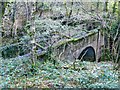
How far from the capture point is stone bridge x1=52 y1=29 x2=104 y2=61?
709cm

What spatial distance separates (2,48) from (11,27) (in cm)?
131

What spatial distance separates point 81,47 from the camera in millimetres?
8469

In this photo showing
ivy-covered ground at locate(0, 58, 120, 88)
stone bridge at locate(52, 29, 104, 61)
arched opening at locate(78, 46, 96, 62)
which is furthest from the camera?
arched opening at locate(78, 46, 96, 62)

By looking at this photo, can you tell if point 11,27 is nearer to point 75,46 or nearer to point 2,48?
point 2,48

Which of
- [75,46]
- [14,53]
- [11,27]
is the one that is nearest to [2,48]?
[14,53]

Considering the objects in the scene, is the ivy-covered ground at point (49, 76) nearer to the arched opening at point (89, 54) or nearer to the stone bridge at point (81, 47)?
the stone bridge at point (81, 47)

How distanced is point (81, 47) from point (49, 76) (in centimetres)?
367

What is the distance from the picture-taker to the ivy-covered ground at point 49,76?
4379 mm

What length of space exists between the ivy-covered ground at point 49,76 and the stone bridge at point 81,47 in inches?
43.3

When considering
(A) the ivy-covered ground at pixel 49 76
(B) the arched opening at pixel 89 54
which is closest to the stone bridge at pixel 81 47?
(B) the arched opening at pixel 89 54

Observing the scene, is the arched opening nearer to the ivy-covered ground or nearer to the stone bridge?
the stone bridge

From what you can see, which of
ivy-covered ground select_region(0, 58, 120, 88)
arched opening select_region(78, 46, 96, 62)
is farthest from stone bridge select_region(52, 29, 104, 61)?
ivy-covered ground select_region(0, 58, 120, 88)

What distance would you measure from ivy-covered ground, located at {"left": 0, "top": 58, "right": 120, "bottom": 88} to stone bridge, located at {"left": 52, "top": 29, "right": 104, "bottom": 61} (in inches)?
43.3

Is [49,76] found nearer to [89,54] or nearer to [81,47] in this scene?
[81,47]
